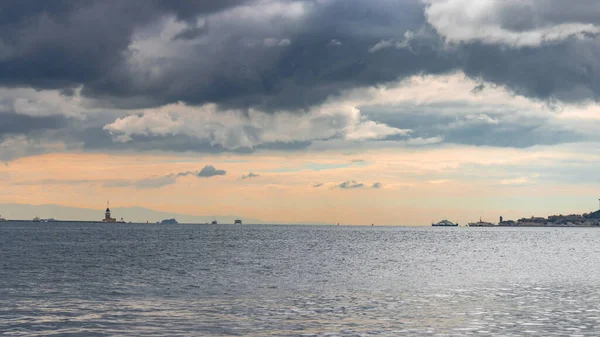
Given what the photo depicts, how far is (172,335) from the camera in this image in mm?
37156

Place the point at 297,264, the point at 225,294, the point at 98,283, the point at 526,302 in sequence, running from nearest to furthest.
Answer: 1. the point at 526,302
2. the point at 225,294
3. the point at 98,283
4. the point at 297,264

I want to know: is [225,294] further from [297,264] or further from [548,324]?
[297,264]

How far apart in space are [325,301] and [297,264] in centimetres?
4757

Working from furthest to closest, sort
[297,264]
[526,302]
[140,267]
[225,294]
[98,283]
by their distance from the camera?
[297,264]
[140,267]
[98,283]
[225,294]
[526,302]

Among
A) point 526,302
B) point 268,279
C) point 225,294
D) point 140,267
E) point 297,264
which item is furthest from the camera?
point 297,264

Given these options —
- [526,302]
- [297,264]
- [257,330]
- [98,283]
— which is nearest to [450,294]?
[526,302]

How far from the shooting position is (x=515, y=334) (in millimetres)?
37719

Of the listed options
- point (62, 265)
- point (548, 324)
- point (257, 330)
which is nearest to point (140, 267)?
point (62, 265)

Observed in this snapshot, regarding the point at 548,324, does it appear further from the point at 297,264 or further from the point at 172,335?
the point at 297,264

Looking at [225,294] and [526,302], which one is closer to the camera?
[526,302]

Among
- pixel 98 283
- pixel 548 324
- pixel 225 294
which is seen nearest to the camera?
pixel 548 324

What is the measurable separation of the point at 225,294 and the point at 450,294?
67.8 feet

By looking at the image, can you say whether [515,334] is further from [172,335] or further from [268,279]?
[268,279]

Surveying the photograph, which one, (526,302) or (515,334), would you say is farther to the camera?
(526,302)
